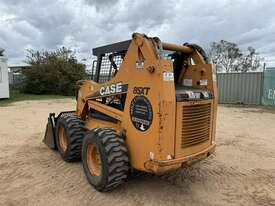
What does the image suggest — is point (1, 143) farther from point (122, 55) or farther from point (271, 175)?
point (271, 175)

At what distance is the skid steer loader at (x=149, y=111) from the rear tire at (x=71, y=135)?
47 cm

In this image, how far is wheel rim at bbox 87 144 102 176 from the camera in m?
4.11

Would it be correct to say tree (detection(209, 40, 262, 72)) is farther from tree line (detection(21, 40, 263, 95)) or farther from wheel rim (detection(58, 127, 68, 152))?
wheel rim (detection(58, 127, 68, 152))

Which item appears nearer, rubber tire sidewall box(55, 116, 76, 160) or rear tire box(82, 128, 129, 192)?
rear tire box(82, 128, 129, 192)

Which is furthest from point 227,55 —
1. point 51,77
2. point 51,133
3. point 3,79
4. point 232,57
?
point 51,133

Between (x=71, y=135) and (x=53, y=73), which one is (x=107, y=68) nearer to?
(x=71, y=135)

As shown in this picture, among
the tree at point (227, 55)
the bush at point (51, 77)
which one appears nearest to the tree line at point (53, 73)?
the bush at point (51, 77)

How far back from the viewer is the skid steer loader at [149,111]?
3.44 metres

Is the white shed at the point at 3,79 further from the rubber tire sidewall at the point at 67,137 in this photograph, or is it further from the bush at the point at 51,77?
the rubber tire sidewall at the point at 67,137

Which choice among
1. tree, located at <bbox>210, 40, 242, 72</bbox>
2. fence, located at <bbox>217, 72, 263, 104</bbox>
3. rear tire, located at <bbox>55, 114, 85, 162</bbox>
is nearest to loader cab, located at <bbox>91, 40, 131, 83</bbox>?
rear tire, located at <bbox>55, 114, 85, 162</bbox>

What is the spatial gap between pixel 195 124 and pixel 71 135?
7.11 ft

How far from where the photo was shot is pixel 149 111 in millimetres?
3490

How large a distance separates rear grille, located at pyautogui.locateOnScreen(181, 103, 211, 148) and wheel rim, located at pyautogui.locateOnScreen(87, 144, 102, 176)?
48.8 inches

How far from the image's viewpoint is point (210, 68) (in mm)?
4207
